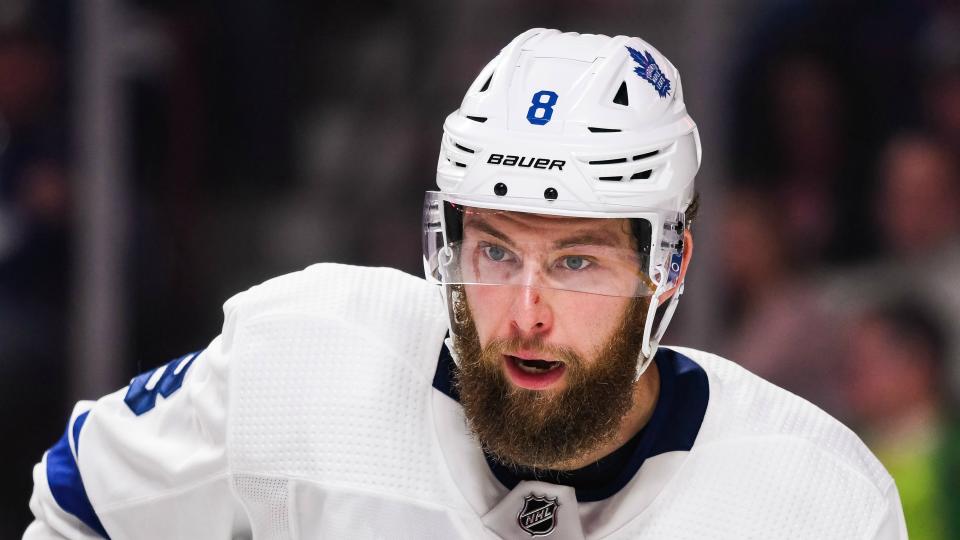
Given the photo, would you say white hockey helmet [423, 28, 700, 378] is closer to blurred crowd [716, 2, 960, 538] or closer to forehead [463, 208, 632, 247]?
forehead [463, 208, 632, 247]

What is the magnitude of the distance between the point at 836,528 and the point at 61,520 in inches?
41.5

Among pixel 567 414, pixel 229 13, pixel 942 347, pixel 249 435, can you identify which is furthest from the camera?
pixel 229 13

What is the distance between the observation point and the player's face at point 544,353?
1747 millimetres

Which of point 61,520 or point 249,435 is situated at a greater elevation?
point 249,435

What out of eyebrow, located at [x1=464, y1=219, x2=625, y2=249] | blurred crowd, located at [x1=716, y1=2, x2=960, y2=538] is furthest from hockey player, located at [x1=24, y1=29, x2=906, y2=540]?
blurred crowd, located at [x1=716, y1=2, x2=960, y2=538]

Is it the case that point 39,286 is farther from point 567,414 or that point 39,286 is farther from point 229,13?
point 567,414

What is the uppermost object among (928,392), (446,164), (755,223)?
(446,164)

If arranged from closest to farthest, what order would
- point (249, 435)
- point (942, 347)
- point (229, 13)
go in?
point (249, 435), point (942, 347), point (229, 13)

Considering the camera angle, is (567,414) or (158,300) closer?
(567,414)

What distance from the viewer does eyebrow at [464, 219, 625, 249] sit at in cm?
177

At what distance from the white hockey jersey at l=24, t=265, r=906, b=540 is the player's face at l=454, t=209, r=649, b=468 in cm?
10

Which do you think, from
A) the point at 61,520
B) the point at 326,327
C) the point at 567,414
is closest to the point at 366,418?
the point at 326,327

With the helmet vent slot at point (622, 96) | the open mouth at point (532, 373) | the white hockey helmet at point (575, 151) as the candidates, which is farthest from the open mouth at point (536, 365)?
the helmet vent slot at point (622, 96)

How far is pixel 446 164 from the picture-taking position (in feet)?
6.09
